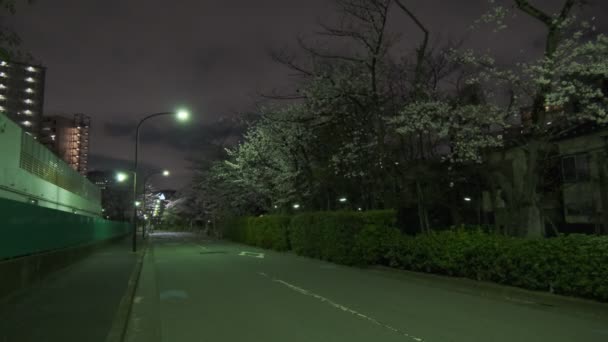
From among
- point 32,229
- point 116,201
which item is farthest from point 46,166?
point 116,201

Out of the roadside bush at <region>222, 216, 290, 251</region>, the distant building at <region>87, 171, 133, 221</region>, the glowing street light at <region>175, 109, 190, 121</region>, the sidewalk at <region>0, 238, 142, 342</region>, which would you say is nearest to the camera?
the sidewalk at <region>0, 238, 142, 342</region>

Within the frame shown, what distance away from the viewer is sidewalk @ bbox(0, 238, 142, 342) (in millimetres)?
6434

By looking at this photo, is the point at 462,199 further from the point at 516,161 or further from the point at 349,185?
the point at 349,185

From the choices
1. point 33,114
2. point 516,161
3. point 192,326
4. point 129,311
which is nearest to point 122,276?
point 129,311

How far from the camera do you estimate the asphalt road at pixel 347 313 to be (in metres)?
6.96

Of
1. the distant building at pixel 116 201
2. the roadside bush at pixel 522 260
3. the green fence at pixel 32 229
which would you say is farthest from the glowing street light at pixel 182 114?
the distant building at pixel 116 201

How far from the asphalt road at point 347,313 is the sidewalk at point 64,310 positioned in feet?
1.81

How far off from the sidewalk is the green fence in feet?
3.21

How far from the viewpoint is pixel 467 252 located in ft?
39.1

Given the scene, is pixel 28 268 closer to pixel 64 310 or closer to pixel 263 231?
pixel 64 310

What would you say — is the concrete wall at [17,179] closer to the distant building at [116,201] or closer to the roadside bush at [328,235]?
the roadside bush at [328,235]

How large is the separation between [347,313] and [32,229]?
846 cm

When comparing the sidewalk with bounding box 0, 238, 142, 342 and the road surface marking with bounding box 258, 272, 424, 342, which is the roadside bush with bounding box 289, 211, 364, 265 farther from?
the sidewalk with bounding box 0, 238, 142, 342

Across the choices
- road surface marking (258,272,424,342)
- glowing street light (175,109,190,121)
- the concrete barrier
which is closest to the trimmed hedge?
road surface marking (258,272,424,342)
